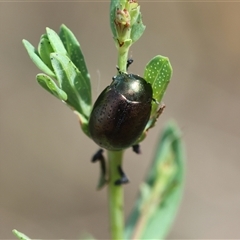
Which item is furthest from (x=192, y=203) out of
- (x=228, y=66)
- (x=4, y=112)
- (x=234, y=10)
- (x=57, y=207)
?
(x=234, y=10)

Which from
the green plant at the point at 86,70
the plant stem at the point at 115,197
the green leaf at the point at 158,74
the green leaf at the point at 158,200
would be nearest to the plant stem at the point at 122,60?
the green plant at the point at 86,70

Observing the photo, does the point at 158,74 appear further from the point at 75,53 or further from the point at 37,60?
the point at 37,60

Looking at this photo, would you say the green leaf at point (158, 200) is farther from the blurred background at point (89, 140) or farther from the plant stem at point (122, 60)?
the blurred background at point (89, 140)

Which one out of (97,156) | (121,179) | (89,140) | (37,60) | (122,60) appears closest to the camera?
(122,60)

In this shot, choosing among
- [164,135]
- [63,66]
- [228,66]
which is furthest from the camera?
[228,66]

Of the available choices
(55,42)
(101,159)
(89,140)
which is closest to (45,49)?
(55,42)

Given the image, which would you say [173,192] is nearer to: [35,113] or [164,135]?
[164,135]
